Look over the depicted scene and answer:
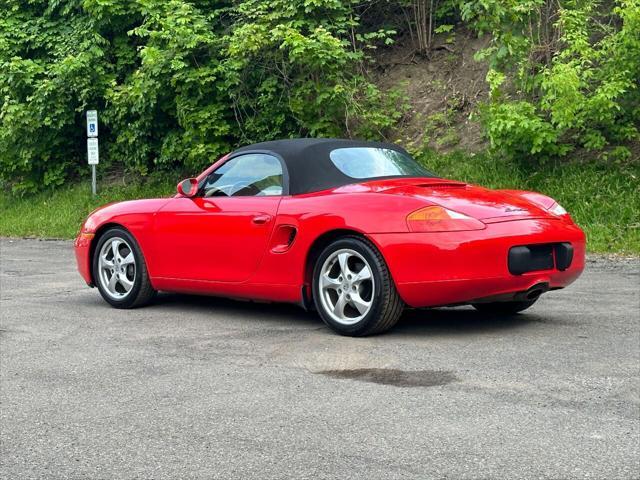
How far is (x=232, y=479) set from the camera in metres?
3.60

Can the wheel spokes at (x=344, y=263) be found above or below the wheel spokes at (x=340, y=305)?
above

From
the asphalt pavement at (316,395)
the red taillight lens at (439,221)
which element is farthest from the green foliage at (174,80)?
the red taillight lens at (439,221)

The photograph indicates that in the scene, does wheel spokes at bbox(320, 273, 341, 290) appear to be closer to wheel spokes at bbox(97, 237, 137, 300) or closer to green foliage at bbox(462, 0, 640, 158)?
wheel spokes at bbox(97, 237, 137, 300)

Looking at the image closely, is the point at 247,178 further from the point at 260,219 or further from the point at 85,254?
the point at 85,254

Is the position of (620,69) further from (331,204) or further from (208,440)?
(208,440)

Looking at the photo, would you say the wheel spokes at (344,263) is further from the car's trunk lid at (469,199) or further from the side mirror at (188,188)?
the side mirror at (188,188)

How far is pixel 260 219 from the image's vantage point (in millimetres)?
6953

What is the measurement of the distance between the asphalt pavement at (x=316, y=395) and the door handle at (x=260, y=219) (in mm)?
760

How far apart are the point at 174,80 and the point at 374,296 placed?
544 inches

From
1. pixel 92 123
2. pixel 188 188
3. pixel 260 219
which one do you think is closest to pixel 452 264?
pixel 260 219

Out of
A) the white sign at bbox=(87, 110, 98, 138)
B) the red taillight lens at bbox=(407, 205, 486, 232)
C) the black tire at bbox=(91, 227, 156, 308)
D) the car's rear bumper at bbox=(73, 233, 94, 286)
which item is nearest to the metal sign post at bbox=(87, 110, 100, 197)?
the white sign at bbox=(87, 110, 98, 138)

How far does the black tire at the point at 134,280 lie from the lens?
26.0 feet

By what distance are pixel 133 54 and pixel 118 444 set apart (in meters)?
19.0

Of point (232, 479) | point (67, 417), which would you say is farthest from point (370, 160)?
point (232, 479)
